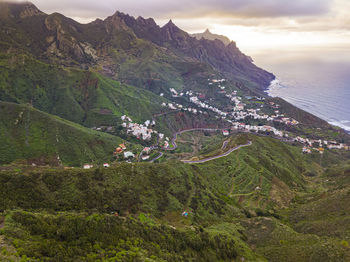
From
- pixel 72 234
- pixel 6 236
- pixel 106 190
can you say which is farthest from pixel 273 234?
pixel 6 236

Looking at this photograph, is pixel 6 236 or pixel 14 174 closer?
pixel 6 236

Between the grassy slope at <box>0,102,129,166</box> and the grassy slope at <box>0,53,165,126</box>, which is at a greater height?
the grassy slope at <box>0,53,165,126</box>

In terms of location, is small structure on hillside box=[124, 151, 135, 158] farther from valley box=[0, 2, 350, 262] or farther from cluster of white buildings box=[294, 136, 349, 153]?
cluster of white buildings box=[294, 136, 349, 153]

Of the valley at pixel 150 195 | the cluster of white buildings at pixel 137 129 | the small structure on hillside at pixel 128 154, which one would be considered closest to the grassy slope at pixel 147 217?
the valley at pixel 150 195

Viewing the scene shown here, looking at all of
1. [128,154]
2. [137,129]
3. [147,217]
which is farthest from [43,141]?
[147,217]

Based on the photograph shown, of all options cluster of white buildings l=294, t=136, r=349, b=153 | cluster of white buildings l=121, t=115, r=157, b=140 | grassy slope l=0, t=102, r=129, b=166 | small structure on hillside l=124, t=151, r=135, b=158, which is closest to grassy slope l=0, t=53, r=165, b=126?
cluster of white buildings l=121, t=115, r=157, b=140

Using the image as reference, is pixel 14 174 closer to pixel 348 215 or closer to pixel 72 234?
pixel 72 234

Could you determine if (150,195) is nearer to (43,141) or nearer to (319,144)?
(43,141)

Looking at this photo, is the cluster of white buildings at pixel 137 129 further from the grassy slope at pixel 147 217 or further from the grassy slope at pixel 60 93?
the grassy slope at pixel 147 217
